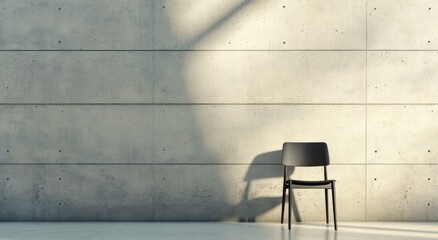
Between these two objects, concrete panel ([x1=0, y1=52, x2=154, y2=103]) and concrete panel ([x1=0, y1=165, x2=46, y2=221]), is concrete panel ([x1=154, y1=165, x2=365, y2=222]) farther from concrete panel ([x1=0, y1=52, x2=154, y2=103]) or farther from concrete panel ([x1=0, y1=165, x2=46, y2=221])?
concrete panel ([x1=0, y1=165, x2=46, y2=221])

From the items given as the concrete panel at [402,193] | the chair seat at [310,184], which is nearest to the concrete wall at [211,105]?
the concrete panel at [402,193]

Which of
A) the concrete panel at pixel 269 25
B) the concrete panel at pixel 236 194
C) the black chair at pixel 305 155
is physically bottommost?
the concrete panel at pixel 236 194

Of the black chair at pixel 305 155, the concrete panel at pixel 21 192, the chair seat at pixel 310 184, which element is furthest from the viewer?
the concrete panel at pixel 21 192

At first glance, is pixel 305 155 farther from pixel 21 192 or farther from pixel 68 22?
pixel 21 192

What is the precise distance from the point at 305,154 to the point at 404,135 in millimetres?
1019

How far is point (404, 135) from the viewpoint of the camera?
5934 millimetres

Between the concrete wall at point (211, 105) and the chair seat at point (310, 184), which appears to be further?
the concrete wall at point (211, 105)

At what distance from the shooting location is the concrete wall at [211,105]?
19.4 feet

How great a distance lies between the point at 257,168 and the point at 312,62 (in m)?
1.18

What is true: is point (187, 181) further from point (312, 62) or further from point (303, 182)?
point (312, 62)

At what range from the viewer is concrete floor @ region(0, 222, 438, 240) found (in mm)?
4906

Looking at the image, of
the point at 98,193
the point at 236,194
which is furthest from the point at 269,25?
the point at 98,193

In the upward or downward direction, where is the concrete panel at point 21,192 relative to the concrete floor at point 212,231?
upward

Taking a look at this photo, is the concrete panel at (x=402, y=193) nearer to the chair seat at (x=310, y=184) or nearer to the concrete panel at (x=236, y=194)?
the concrete panel at (x=236, y=194)
